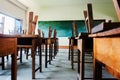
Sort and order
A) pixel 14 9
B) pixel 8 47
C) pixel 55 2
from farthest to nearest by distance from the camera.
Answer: pixel 55 2 → pixel 14 9 → pixel 8 47

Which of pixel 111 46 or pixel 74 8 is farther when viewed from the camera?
pixel 74 8

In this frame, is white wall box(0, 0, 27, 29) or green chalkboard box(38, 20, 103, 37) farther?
green chalkboard box(38, 20, 103, 37)

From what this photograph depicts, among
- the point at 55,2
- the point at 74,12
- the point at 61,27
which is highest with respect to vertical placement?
the point at 55,2

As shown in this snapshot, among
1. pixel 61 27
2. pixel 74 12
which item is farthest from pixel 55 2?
pixel 61 27

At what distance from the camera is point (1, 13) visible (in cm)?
708

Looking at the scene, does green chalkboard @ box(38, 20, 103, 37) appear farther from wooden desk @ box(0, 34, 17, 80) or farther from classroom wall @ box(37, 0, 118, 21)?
wooden desk @ box(0, 34, 17, 80)

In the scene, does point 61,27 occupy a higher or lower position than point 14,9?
lower

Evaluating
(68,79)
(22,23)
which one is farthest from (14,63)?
(22,23)

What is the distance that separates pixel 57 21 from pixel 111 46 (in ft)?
31.6

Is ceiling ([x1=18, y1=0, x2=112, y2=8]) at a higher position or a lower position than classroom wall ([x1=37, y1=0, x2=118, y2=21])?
higher

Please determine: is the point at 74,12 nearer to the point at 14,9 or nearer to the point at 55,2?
the point at 55,2

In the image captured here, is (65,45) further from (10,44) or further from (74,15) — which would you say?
(10,44)

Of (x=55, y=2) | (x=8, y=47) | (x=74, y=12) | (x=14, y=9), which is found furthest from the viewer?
(x=74, y=12)

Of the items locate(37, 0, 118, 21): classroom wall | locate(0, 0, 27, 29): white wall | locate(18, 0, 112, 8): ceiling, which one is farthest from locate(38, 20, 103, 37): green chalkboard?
locate(0, 0, 27, 29): white wall
